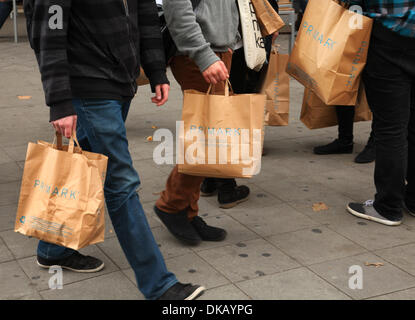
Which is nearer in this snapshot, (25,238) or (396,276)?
(396,276)

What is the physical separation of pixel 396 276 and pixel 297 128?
3.34m

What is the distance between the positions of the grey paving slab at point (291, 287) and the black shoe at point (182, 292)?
0.81 ft

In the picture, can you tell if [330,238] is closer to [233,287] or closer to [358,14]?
[233,287]

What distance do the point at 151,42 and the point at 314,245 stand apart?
4.89ft

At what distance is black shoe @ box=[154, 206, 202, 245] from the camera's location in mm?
3957

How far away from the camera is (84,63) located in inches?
119

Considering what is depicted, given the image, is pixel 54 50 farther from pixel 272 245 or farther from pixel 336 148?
pixel 336 148

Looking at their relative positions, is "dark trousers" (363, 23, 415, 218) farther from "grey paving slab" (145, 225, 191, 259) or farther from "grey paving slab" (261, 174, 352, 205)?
"grey paving slab" (145, 225, 191, 259)

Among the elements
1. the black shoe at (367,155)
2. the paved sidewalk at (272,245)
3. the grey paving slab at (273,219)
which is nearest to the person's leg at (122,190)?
the paved sidewalk at (272,245)

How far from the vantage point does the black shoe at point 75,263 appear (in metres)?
3.63

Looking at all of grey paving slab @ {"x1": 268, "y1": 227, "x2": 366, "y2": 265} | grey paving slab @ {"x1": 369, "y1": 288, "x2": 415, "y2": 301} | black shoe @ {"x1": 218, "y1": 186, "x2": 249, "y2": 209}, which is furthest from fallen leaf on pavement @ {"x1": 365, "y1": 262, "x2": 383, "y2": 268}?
black shoe @ {"x1": 218, "y1": 186, "x2": 249, "y2": 209}

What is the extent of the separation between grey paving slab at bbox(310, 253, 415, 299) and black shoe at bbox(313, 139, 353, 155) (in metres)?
2.10

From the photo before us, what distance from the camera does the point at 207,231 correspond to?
406cm
